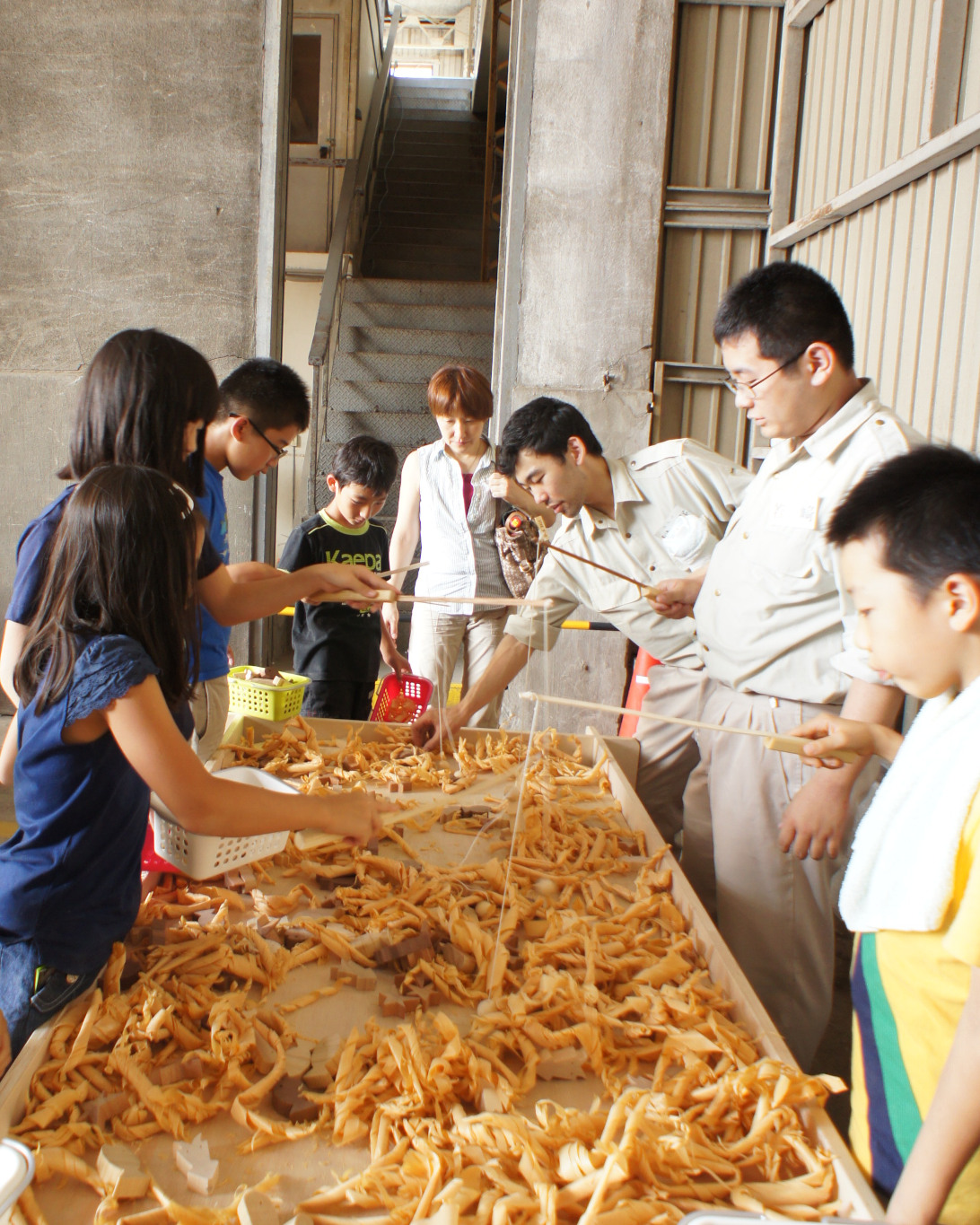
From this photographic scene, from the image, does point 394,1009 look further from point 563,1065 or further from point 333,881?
point 333,881

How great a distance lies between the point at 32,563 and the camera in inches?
59.1

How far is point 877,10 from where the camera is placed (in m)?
3.48

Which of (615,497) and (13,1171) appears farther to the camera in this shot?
(615,497)

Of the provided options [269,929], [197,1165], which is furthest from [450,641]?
[197,1165]

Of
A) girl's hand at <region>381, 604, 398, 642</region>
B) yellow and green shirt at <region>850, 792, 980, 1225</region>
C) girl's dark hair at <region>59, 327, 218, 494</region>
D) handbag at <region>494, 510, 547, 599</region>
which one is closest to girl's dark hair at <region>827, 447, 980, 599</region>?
yellow and green shirt at <region>850, 792, 980, 1225</region>

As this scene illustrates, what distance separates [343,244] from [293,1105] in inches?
Result: 299

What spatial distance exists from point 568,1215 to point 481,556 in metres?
2.91

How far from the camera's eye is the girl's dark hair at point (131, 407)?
5.47ft

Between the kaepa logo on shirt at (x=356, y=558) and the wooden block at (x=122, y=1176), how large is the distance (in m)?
2.37

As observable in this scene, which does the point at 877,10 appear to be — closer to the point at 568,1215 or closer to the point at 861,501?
the point at 861,501

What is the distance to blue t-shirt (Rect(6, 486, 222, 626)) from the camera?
1.49m

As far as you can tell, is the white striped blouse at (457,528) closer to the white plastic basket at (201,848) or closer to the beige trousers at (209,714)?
the beige trousers at (209,714)

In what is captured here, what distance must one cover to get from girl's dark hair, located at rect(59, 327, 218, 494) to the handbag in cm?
201

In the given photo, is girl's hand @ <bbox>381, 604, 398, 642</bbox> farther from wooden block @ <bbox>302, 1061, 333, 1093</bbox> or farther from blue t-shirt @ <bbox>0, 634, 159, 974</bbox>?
wooden block @ <bbox>302, 1061, 333, 1093</bbox>
